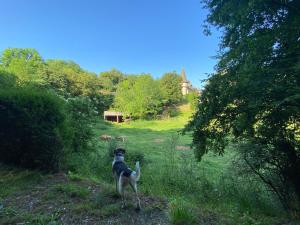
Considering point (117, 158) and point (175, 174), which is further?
point (175, 174)

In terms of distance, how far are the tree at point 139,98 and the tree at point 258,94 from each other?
140 feet

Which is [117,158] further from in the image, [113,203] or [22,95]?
[22,95]

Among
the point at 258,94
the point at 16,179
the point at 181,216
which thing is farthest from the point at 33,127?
the point at 258,94

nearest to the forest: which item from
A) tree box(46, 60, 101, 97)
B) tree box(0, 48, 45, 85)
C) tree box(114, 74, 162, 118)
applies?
tree box(0, 48, 45, 85)

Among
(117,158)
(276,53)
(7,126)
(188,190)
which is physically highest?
(276,53)

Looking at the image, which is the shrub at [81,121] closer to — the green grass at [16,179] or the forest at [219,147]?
the forest at [219,147]

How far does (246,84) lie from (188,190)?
332cm

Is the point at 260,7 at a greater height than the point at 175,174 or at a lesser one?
greater

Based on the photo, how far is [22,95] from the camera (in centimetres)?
659

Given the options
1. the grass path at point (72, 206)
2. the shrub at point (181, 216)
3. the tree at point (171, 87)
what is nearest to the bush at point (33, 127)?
the grass path at point (72, 206)

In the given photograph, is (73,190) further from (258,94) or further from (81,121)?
(81,121)

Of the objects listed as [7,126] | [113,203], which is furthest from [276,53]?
[7,126]

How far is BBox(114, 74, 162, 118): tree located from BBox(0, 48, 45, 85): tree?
1443 centimetres

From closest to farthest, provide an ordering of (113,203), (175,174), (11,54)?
(113,203), (175,174), (11,54)
